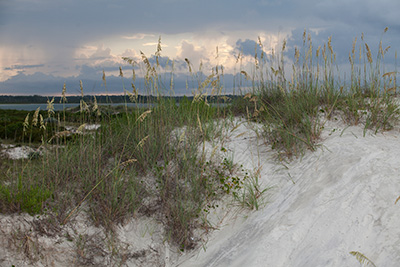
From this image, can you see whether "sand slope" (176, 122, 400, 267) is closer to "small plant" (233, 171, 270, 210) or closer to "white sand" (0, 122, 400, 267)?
"white sand" (0, 122, 400, 267)

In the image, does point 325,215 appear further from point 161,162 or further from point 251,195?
point 161,162

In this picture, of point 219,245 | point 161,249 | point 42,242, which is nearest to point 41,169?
point 42,242

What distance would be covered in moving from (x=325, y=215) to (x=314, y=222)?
0.17 m

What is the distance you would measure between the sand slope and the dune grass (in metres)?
0.30

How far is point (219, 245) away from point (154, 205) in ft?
3.58

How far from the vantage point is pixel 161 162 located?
17.7 feet

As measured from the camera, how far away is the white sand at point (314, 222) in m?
3.53

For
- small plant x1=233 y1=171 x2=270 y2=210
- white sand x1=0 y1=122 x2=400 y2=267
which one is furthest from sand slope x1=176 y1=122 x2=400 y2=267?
small plant x1=233 y1=171 x2=270 y2=210

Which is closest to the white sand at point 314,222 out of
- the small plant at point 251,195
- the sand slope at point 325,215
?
the sand slope at point 325,215

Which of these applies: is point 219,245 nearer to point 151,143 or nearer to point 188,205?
point 188,205

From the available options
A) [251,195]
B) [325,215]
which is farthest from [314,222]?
[251,195]

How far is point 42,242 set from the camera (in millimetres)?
4031

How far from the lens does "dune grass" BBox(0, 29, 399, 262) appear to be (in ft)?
14.4

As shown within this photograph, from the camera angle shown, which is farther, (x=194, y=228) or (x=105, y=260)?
(x=194, y=228)
